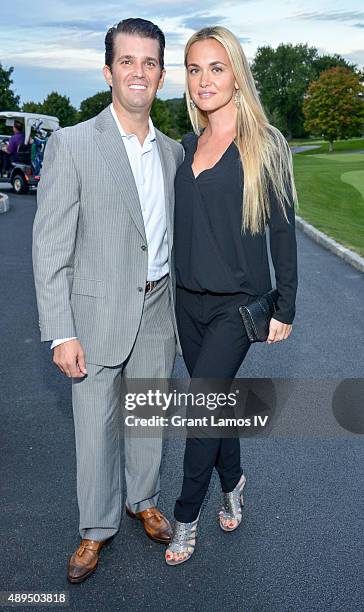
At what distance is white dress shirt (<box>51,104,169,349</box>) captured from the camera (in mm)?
3174

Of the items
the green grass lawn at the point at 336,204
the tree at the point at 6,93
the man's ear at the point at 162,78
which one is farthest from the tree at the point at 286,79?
the man's ear at the point at 162,78

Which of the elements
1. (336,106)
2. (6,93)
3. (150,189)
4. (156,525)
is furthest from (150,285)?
(336,106)

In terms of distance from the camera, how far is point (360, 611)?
2959 millimetres

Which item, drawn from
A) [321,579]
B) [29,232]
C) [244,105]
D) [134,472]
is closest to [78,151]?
[244,105]

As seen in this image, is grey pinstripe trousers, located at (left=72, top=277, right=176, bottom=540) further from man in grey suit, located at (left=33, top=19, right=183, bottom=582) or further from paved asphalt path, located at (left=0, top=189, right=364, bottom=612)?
paved asphalt path, located at (left=0, top=189, right=364, bottom=612)

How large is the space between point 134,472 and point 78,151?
1568mm

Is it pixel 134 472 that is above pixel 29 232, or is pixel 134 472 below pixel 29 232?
above

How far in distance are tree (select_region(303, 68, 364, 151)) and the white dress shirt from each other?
79506mm

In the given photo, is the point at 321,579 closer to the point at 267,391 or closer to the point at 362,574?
the point at 362,574

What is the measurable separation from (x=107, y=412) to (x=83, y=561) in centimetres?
64

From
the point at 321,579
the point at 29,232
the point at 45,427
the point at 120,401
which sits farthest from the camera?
the point at 29,232

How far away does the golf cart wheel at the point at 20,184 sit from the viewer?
21125mm

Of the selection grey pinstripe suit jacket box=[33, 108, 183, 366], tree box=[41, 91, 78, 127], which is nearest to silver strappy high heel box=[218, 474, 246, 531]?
grey pinstripe suit jacket box=[33, 108, 183, 366]

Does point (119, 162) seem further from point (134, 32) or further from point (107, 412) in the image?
point (107, 412)
